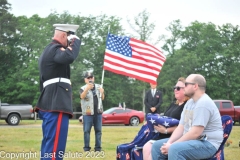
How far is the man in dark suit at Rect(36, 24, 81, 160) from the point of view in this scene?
521 cm

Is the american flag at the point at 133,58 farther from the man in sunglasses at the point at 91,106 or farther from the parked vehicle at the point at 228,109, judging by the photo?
the parked vehicle at the point at 228,109

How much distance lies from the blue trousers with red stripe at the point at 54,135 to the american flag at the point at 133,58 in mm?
5517

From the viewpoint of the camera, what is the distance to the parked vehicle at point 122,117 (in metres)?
27.1

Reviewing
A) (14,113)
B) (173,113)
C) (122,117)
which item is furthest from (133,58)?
(122,117)

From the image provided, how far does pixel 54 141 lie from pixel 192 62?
49.7m

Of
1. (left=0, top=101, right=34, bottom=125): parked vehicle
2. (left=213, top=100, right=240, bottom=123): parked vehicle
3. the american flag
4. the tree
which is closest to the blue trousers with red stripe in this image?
the american flag

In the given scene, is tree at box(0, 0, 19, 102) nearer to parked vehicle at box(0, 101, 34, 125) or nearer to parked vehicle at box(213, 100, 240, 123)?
parked vehicle at box(0, 101, 34, 125)

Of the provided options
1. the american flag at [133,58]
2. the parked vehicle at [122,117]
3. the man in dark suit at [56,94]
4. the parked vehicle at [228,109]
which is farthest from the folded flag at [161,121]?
the parked vehicle at [228,109]

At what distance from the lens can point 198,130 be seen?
198 inches

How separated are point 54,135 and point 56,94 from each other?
47 centimetres

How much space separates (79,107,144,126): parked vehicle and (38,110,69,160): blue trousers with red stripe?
21.8 metres

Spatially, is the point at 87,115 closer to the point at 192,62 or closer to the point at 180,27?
the point at 192,62

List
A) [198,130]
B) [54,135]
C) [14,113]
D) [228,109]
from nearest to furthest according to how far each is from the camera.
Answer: [198,130] → [54,135] → [14,113] → [228,109]

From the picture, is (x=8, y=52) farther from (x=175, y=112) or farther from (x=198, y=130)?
(x=198, y=130)
